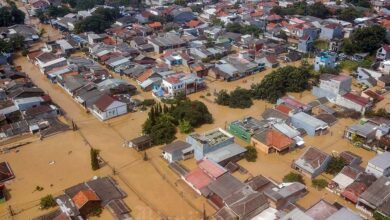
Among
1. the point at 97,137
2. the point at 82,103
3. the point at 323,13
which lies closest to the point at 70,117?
the point at 82,103

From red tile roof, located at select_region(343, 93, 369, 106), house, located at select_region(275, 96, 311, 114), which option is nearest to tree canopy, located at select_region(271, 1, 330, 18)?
red tile roof, located at select_region(343, 93, 369, 106)

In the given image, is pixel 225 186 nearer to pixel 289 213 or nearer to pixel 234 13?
pixel 289 213

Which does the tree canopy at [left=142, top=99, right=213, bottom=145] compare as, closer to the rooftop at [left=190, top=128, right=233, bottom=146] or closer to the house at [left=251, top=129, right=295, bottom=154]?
the rooftop at [left=190, top=128, right=233, bottom=146]

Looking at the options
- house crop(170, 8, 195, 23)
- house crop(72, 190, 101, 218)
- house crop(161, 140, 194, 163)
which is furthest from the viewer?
house crop(170, 8, 195, 23)

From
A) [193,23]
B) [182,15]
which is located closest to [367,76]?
[193,23]

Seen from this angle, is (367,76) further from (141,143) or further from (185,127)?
(141,143)

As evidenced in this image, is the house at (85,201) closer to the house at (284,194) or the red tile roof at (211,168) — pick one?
the red tile roof at (211,168)

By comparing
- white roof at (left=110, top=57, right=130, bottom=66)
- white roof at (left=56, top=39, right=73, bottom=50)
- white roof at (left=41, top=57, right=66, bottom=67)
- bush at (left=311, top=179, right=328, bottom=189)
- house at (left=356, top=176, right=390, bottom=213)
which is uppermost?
house at (left=356, top=176, right=390, bottom=213)

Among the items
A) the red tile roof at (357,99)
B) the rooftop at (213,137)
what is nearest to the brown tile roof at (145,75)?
the rooftop at (213,137)
